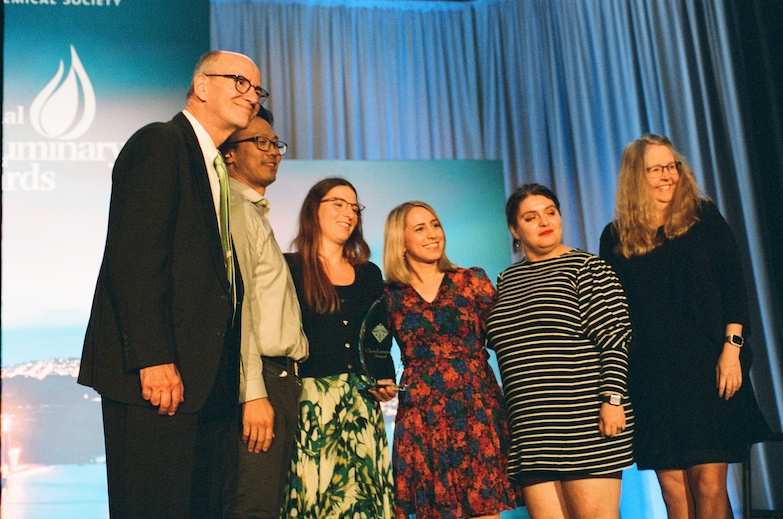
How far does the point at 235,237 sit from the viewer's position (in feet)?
7.50

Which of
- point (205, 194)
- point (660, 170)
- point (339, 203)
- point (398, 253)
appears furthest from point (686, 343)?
point (205, 194)

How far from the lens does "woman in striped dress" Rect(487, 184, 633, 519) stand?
8.18 feet

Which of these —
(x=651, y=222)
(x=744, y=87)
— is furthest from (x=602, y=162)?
(x=651, y=222)

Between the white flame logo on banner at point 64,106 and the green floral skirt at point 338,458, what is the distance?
2154 millimetres

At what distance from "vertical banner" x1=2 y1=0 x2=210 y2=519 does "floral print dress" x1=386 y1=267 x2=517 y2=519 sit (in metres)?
1.87

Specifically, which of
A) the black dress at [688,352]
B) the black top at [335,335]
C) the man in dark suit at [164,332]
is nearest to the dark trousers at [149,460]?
the man in dark suit at [164,332]

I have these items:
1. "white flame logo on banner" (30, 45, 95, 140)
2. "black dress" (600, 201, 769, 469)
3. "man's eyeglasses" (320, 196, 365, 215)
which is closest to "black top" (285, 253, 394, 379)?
"man's eyeglasses" (320, 196, 365, 215)

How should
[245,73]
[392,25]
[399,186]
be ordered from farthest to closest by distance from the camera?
[392,25] → [399,186] → [245,73]

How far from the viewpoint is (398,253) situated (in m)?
2.89

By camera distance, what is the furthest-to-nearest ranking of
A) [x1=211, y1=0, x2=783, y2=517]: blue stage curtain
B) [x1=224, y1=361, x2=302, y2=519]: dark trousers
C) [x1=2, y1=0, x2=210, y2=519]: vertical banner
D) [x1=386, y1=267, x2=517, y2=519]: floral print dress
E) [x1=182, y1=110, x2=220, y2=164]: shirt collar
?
1. [x1=211, y1=0, x2=783, y2=517]: blue stage curtain
2. [x1=2, y1=0, x2=210, y2=519]: vertical banner
3. [x1=386, y1=267, x2=517, y2=519]: floral print dress
4. [x1=224, y1=361, x2=302, y2=519]: dark trousers
5. [x1=182, y1=110, x2=220, y2=164]: shirt collar

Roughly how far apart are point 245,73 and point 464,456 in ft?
4.67

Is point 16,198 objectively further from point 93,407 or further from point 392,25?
point 392,25

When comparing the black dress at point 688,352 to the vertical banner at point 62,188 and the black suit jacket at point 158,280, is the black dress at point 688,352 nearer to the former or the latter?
the black suit jacket at point 158,280

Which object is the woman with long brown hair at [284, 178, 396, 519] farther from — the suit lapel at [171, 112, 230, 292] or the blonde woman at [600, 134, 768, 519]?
the blonde woman at [600, 134, 768, 519]
